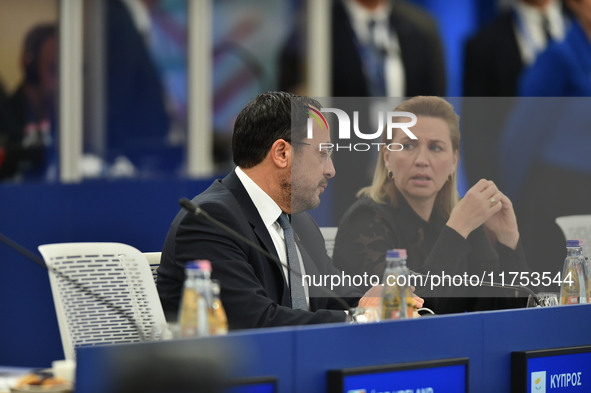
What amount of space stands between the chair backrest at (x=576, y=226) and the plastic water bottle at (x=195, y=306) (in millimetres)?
1096

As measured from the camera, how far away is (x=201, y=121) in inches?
239

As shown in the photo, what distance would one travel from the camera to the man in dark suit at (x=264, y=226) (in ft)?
6.64

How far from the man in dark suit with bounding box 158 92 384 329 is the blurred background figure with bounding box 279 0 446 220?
3869 millimetres

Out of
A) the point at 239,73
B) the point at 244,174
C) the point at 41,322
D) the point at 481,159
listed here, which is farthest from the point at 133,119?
the point at 481,159

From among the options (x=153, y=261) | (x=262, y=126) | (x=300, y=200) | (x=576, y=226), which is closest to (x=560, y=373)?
(x=576, y=226)

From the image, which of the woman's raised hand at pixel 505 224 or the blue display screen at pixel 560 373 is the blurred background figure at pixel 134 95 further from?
the blue display screen at pixel 560 373

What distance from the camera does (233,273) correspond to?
2045mm

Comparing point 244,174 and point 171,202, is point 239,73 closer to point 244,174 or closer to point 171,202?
point 171,202

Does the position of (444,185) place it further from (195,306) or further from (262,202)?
(195,306)

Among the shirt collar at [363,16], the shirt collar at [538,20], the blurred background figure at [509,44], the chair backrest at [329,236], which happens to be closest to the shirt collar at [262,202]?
the chair backrest at [329,236]

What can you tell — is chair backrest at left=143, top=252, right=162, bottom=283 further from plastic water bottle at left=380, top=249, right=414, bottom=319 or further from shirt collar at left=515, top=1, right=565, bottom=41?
shirt collar at left=515, top=1, right=565, bottom=41

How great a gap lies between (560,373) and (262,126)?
3.30ft

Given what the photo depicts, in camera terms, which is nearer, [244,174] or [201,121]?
[244,174]

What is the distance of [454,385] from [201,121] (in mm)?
4561
